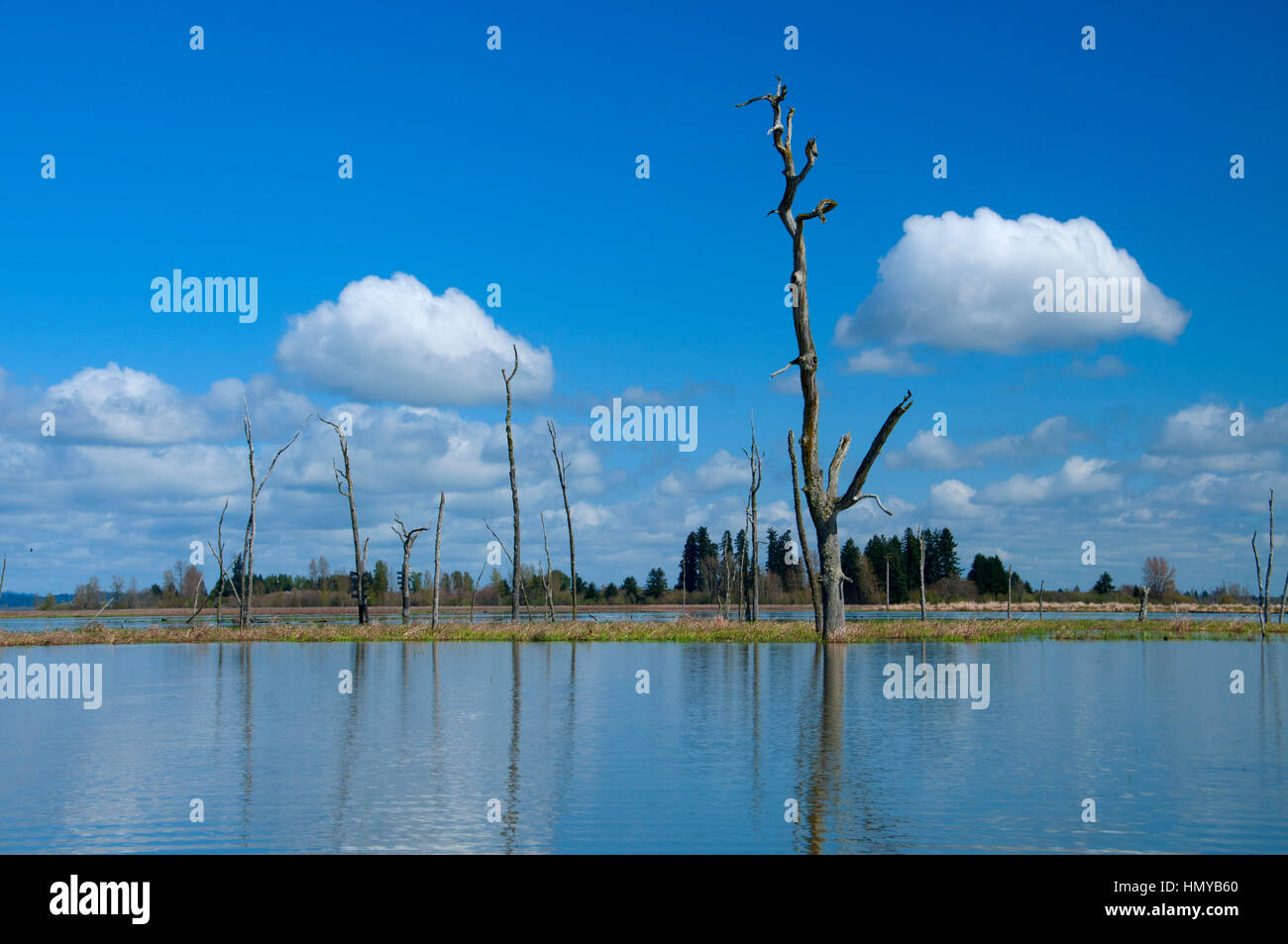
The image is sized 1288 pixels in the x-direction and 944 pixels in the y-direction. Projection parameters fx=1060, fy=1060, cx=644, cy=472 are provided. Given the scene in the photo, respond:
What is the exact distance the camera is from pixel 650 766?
46.3ft

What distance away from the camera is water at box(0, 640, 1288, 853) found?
10.5 meters

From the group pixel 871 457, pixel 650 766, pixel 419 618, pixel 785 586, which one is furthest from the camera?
pixel 785 586

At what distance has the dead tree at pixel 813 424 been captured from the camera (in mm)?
35562

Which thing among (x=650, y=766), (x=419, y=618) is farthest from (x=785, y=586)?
(x=650, y=766)

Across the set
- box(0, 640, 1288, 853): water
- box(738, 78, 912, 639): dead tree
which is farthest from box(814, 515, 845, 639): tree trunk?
box(0, 640, 1288, 853): water

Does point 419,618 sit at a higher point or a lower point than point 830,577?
lower

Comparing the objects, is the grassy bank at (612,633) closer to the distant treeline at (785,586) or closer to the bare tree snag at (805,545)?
the bare tree snag at (805,545)

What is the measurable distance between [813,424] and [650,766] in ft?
80.0

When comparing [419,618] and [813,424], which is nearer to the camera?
[813,424]

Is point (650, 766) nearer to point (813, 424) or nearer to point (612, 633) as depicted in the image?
point (813, 424)

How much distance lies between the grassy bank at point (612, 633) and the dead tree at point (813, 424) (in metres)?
3.35
